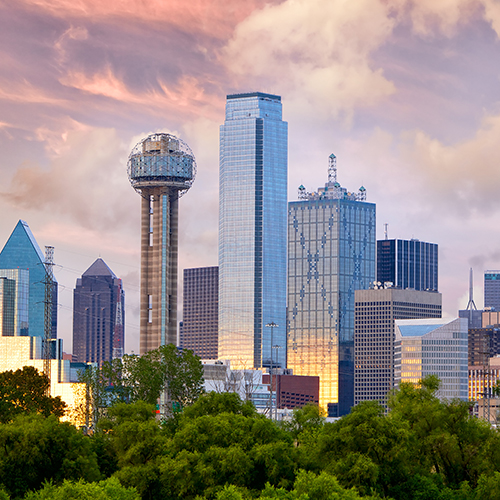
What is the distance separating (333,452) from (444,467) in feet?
64.2

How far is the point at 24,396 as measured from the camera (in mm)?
157625

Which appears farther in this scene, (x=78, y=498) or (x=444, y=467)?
(x=444, y=467)

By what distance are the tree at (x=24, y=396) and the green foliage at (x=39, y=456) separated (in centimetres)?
2974

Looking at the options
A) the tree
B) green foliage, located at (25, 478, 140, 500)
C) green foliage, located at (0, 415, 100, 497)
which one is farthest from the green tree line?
the tree

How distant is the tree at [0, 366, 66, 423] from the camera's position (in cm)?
14862

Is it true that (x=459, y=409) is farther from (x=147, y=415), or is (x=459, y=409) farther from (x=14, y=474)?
(x=14, y=474)

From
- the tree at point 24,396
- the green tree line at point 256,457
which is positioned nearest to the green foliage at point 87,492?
the green tree line at point 256,457

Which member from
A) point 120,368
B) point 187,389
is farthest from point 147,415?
point 120,368

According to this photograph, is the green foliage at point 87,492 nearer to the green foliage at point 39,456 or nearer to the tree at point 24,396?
the green foliage at point 39,456

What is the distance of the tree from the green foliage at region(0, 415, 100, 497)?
2974 centimetres

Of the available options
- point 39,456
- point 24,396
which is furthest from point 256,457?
point 24,396

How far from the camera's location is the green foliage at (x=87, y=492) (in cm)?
9150

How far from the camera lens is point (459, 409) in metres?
128

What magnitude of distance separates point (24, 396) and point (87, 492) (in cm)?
6865
